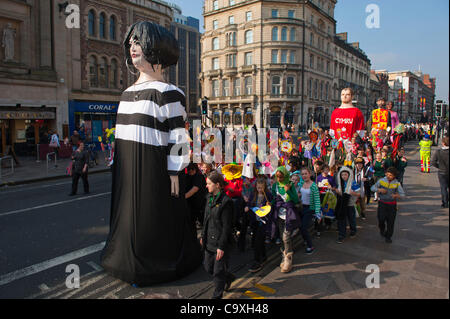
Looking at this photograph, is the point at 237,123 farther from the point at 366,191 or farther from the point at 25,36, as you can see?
the point at 366,191

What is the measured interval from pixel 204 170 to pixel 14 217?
15.2 ft

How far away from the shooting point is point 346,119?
666cm

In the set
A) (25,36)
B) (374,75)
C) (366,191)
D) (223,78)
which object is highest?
(374,75)

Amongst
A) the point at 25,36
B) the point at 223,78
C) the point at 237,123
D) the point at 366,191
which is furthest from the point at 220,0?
the point at 366,191

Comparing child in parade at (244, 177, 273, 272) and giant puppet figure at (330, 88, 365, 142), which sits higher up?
giant puppet figure at (330, 88, 365, 142)

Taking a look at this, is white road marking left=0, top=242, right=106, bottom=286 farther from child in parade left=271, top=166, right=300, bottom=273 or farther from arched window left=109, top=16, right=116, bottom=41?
arched window left=109, top=16, right=116, bottom=41

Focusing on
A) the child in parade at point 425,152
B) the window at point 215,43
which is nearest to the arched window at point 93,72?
the child in parade at point 425,152

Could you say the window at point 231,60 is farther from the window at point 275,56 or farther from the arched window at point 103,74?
the arched window at point 103,74

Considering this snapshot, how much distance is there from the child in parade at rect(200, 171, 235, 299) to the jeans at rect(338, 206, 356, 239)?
263 centimetres

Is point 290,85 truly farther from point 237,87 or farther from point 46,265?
point 46,265

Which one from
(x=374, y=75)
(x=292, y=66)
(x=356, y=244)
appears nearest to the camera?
(x=356, y=244)

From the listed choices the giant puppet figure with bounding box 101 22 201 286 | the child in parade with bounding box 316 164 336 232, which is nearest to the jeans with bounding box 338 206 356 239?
the child in parade with bounding box 316 164 336 232

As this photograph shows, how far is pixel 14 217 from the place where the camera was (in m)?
7.08

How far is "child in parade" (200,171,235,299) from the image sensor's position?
12.1ft
